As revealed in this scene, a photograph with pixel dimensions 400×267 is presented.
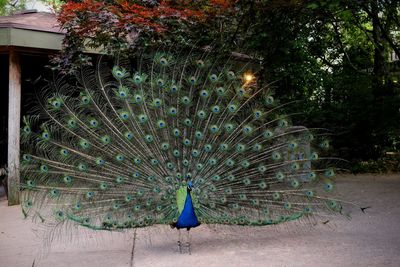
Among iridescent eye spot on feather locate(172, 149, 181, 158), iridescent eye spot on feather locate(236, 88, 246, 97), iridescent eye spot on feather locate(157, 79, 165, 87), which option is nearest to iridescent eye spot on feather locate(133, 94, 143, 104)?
iridescent eye spot on feather locate(157, 79, 165, 87)

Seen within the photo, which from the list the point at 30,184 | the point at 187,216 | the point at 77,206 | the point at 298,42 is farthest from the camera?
the point at 298,42

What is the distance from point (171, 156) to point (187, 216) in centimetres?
80

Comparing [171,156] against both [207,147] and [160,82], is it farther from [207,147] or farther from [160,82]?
[160,82]

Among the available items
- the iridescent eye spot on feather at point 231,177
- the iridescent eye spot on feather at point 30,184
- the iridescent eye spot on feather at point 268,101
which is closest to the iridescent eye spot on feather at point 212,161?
the iridescent eye spot on feather at point 231,177

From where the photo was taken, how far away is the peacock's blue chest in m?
5.36

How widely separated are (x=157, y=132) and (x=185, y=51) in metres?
3.26

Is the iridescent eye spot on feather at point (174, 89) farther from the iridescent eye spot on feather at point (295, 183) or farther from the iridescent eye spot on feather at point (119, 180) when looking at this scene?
Answer: the iridescent eye spot on feather at point (295, 183)

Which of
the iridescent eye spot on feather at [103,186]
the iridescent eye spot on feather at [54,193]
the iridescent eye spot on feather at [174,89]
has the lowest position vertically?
the iridescent eye spot on feather at [54,193]

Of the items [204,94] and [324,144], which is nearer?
[204,94]

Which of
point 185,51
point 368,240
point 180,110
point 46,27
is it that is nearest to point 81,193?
point 180,110

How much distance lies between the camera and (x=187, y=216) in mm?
5359

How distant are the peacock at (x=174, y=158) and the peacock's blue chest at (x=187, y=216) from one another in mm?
11

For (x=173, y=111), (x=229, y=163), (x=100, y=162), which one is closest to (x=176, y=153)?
(x=173, y=111)

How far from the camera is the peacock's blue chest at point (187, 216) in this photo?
5.36 m
